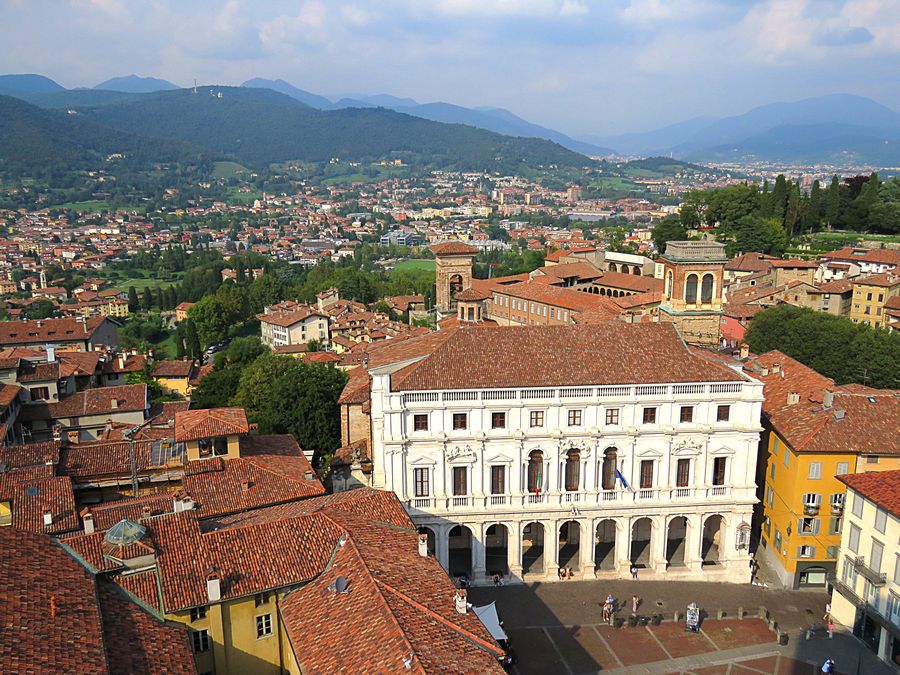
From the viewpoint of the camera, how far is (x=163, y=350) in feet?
415

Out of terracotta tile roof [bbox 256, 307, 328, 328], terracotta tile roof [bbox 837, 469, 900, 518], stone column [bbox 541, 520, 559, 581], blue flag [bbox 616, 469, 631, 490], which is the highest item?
terracotta tile roof [bbox 837, 469, 900, 518]

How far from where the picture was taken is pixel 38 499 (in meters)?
33.0

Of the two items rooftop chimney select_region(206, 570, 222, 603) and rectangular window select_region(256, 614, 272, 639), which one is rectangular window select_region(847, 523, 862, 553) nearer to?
rectangular window select_region(256, 614, 272, 639)

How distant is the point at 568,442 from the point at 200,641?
19.4 metres

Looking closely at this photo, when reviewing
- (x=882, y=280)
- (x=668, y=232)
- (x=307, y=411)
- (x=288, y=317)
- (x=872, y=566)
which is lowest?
(x=288, y=317)

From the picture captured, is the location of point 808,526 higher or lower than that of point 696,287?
lower

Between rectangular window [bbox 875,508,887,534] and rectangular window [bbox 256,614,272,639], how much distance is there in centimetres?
2581

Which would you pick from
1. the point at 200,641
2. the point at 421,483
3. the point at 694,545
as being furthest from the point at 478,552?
the point at 200,641

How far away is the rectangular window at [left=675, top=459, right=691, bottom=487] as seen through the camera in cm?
3778

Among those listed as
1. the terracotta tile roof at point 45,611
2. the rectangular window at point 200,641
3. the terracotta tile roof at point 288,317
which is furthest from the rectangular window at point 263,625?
the terracotta tile roof at point 288,317

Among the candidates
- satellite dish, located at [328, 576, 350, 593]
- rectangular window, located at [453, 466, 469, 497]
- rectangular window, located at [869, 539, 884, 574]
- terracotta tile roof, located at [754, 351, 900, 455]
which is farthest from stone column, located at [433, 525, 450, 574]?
rectangular window, located at [869, 539, 884, 574]

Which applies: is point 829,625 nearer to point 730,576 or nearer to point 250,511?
point 730,576

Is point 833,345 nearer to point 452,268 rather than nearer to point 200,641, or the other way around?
point 452,268

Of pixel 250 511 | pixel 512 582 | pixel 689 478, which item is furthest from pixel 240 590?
pixel 689 478
